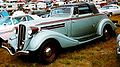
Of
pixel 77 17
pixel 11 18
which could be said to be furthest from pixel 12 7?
pixel 77 17

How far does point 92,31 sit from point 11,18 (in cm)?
403

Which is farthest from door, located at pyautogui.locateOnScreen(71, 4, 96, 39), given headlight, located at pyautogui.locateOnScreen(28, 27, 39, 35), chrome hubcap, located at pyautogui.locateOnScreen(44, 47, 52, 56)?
headlight, located at pyautogui.locateOnScreen(28, 27, 39, 35)

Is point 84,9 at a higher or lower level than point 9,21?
higher

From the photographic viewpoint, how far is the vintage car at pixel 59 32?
739cm

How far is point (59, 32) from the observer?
8.24 m

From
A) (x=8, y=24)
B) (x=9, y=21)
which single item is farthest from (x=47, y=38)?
(x=9, y=21)

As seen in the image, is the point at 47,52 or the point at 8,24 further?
the point at 8,24

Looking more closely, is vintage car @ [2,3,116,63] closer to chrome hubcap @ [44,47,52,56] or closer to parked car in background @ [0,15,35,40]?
chrome hubcap @ [44,47,52,56]

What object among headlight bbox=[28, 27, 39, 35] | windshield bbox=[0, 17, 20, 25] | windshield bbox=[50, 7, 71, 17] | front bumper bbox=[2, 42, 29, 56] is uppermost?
windshield bbox=[50, 7, 71, 17]

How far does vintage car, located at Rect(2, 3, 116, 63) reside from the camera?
7.39 m

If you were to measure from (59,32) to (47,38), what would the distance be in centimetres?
84

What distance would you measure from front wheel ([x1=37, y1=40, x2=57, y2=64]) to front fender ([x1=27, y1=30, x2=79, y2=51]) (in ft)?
0.55

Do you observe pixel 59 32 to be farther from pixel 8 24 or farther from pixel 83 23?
pixel 8 24

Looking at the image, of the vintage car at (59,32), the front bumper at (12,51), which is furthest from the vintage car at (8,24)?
the front bumper at (12,51)
